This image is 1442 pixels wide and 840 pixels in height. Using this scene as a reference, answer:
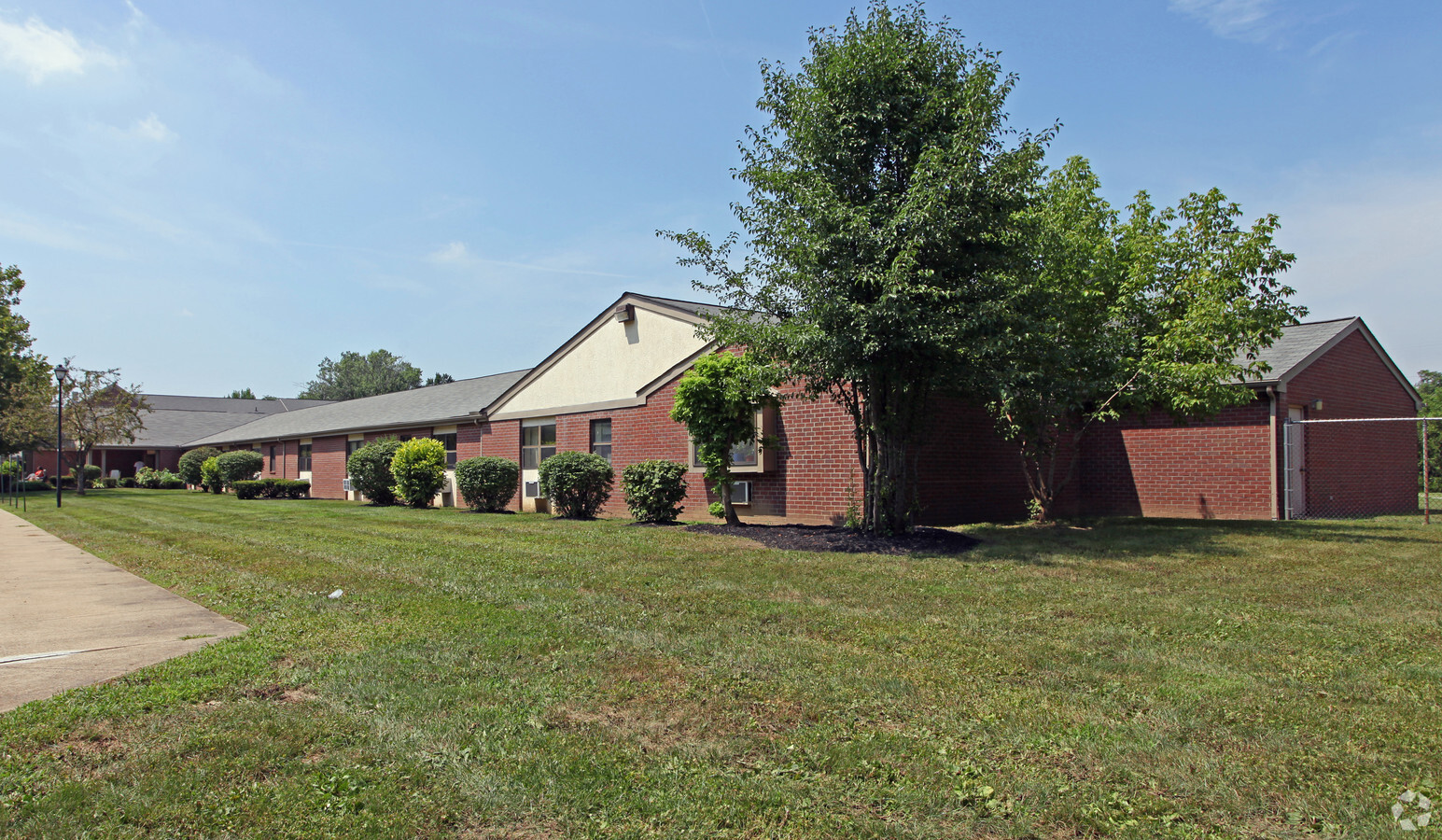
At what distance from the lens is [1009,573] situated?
8992 millimetres

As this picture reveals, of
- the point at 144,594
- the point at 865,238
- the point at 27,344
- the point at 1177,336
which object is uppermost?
the point at 27,344

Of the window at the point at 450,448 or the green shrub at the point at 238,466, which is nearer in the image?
the window at the point at 450,448

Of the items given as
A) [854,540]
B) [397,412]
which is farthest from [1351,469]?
[397,412]

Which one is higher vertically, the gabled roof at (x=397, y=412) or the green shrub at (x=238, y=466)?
the gabled roof at (x=397, y=412)

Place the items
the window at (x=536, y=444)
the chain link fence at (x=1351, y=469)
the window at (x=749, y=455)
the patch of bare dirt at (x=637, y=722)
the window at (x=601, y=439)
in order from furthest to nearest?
the window at (x=536, y=444), the window at (x=601, y=439), the chain link fence at (x=1351, y=469), the window at (x=749, y=455), the patch of bare dirt at (x=637, y=722)

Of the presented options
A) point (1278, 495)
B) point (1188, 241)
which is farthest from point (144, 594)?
point (1278, 495)

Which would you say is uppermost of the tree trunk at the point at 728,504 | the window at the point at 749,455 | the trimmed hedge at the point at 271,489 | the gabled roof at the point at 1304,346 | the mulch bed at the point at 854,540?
the gabled roof at the point at 1304,346

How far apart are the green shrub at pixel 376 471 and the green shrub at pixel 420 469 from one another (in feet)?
5.22

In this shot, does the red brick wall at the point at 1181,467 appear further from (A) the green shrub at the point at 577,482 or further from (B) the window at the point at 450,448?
(B) the window at the point at 450,448

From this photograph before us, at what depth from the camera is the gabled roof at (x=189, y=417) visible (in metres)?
55.0

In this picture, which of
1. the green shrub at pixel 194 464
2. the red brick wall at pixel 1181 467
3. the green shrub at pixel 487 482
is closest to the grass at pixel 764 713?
the red brick wall at pixel 1181 467

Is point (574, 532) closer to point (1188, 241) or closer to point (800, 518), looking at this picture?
point (800, 518)

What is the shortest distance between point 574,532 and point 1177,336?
10.1 metres

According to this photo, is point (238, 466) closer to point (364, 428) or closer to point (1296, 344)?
point (364, 428)
